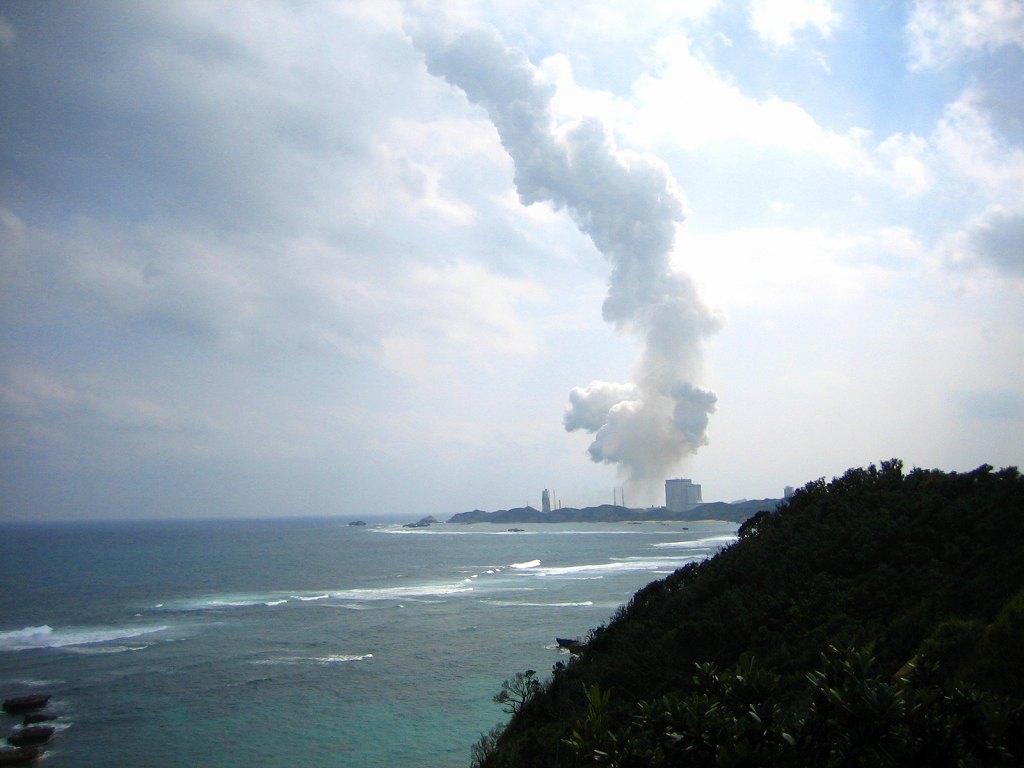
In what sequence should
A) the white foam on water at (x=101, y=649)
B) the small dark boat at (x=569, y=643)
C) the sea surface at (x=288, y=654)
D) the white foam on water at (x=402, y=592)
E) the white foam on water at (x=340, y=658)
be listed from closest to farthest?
the sea surface at (x=288, y=654) < the small dark boat at (x=569, y=643) < the white foam on water at (x=340, y=658) < the white foam on water at (x=101, y=649) < the white foam on water at (x=402, y=592)

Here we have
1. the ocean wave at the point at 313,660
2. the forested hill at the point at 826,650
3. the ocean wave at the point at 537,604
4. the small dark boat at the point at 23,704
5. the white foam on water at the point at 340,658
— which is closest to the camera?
the forested hill at the point at 826,650

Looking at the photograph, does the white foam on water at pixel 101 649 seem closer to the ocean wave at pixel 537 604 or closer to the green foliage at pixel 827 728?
the ocean wave at pixel 537 604

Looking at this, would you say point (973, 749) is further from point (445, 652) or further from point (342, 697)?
point (445, 652)

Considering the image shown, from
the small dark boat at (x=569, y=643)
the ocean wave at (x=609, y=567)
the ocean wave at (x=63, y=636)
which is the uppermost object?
the small dark boat at (x=569, y=643)

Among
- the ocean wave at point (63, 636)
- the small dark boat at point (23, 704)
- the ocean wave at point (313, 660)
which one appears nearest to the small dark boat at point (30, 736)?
the small dark boat at point (23, 704)

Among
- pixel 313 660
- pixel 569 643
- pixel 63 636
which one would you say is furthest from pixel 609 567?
pixel 63 636

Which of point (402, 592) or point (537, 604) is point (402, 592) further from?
point (537, 604)

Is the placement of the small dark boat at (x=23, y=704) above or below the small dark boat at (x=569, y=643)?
below
